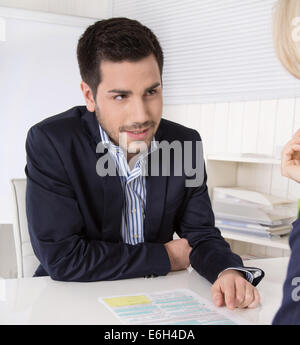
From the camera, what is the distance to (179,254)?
4.59 feet

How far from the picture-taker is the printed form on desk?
962mm

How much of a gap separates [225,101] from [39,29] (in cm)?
161

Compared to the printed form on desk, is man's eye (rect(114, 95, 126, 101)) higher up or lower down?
higher up

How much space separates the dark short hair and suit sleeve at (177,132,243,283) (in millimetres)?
455

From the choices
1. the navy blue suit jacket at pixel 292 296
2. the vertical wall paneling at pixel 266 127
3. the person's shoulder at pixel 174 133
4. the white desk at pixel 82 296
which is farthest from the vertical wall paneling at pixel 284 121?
→ the navy blue suit jacket at pixel 292 296

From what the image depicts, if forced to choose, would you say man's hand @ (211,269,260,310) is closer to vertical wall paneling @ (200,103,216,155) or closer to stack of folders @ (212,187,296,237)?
stack of folders @ (212,187,296,237)

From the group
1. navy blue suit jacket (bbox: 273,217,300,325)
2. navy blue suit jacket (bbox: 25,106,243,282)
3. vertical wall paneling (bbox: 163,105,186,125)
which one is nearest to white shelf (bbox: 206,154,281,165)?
vertical wall paneling (bbox: 163,105,186,125)

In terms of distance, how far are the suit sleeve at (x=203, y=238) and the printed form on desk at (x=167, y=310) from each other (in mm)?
163

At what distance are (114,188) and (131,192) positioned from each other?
84 mm

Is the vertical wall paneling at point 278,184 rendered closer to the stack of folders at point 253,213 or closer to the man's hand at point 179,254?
the stack of folders at point 253,213

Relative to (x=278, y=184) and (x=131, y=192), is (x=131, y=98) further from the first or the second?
(x=278, y=184)

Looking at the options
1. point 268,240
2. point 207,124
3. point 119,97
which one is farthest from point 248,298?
point 207,124

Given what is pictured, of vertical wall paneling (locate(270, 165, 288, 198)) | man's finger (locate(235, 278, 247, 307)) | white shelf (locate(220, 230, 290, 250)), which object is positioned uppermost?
man's finger (locate(235, 278, 247, 307))

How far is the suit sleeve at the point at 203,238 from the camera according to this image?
130 centimetres
